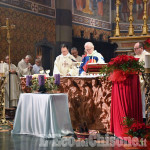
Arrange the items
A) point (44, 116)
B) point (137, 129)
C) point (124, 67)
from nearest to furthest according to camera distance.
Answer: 1. point (137, 129)
2. point (124, 67)
3. point (44, 116)

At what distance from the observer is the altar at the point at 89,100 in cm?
726

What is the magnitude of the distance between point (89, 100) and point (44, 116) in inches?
43.6

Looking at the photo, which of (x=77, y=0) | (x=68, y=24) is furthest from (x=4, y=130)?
(x=77, y=0)

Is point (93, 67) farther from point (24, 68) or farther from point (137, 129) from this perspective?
point (24, 68)

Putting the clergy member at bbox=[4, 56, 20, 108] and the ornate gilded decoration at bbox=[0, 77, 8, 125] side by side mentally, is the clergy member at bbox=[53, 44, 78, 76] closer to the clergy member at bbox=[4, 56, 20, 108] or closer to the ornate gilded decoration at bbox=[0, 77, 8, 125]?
the ornate gilded decoration at bbox=[0, 77, 8, 125]

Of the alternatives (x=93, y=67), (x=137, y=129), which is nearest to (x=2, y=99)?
(x=93, y=67)

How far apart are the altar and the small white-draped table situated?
0.35 m

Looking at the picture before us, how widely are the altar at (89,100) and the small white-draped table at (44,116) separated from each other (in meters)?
0.35

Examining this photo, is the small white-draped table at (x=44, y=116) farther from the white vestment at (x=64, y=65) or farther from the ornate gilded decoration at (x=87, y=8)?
the ornate gilded decoration at (x=87, y=8)

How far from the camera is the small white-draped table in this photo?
6.77 m

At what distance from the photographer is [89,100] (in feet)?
24.8

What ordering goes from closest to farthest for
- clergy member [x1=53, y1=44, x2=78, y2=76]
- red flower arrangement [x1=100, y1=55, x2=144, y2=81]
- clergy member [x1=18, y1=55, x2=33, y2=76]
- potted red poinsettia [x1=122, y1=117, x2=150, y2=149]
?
potted red poinsettia [x1=122, y1=117, x2=150, y2=149]
red flower arrangement [x1=100, y1=55, x2=144, y2=81]
clergy member [x1=53, y1=44, x2=78, y2=76]
clergy member [x1=18, y1=55, x2=33, y2=76]

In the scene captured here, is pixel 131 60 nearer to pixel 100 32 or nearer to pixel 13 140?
pixel 13 140

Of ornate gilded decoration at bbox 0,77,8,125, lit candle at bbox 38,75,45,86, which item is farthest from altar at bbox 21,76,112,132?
ornate gilded decoration at bbox 0,77,8,125
